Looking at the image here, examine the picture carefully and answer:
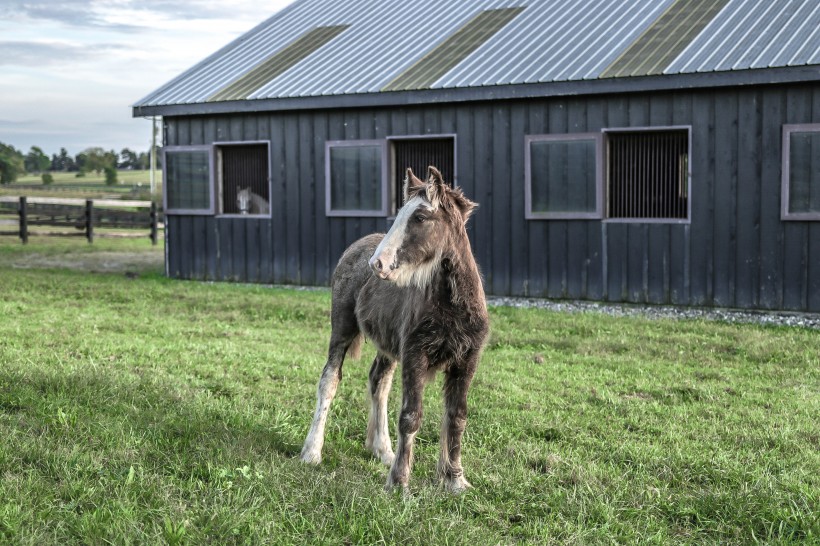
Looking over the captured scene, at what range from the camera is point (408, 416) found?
4.88 metres

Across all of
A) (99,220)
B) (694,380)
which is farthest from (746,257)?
(99,220)

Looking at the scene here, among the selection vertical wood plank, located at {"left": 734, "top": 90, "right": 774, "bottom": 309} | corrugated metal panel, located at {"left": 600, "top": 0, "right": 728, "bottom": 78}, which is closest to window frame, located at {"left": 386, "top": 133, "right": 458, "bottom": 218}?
corrugated metal panel, located at {"left": 600, "top": 0, "right": 728, "bottom": 78}

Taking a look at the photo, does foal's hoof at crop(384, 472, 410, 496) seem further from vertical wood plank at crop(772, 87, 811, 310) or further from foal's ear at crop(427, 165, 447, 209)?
vertical wood plank at crop(772, 87, 811, 310)

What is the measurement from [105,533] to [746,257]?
9.92m

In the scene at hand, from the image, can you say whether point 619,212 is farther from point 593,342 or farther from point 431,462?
point 431,462

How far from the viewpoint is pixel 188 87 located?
17.2m

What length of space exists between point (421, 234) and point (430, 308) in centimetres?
43

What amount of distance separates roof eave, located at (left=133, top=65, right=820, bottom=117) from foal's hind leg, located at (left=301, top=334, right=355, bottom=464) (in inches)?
307

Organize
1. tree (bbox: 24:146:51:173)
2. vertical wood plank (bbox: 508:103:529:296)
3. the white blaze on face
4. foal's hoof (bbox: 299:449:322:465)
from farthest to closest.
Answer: tree (bbox: 24:146:51:173) < vertical wood plank (bbox: 508:103:529:296) < foal's hoof (bbox: 299:449:322:465) < the white blaze on face

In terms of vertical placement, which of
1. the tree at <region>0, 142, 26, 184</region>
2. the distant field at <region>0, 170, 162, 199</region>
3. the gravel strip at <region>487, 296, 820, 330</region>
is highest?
the tree at <region>0, 142, 26, 184</region>

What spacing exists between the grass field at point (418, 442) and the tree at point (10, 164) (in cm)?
5341

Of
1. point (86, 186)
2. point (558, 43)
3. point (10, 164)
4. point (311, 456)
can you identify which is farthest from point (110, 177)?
point (311, 456)

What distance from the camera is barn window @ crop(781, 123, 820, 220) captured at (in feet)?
37.8

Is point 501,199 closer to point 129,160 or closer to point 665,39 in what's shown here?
point 665,39
